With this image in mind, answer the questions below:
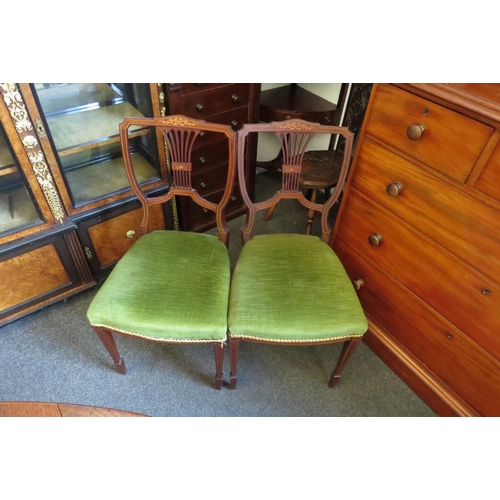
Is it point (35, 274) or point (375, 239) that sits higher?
point (375, 239)

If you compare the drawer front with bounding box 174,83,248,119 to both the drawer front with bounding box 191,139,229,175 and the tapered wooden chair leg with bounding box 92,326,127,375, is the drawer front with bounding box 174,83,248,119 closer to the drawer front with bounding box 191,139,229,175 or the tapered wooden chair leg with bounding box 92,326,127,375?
the drawer front with bounding box 191,139,229,175

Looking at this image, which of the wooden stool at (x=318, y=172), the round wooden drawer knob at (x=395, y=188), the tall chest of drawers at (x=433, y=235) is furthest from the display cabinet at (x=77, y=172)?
the round wooden drawer knob at (x=395, y=188)

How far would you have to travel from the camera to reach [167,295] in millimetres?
1176

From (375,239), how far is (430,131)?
42 cm

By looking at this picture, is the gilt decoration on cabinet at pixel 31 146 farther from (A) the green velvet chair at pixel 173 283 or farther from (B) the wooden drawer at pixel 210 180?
(B) the wooden drawer at pixel 210 180

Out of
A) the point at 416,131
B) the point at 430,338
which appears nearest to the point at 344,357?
the point at 430,338

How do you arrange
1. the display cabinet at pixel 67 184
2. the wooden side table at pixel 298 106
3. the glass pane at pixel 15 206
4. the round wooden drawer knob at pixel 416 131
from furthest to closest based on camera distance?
the wooden side table at pixel 298 106 → the glass pane at pixel 15 206 → the display cabinet at pixel 67 184 → the round wooden drawer knob at pixel 416 131

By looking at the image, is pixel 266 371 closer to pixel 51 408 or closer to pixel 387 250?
pixel 387 250

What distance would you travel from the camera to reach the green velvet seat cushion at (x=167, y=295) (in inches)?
44.3

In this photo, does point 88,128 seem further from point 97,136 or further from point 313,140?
point 313,140

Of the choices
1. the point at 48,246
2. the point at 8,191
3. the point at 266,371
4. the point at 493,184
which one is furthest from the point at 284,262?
A: the point at 8,191

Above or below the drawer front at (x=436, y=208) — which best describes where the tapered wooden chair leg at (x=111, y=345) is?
below

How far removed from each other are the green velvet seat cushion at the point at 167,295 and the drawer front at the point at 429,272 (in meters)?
0.54

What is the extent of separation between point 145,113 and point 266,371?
3.89 ft
